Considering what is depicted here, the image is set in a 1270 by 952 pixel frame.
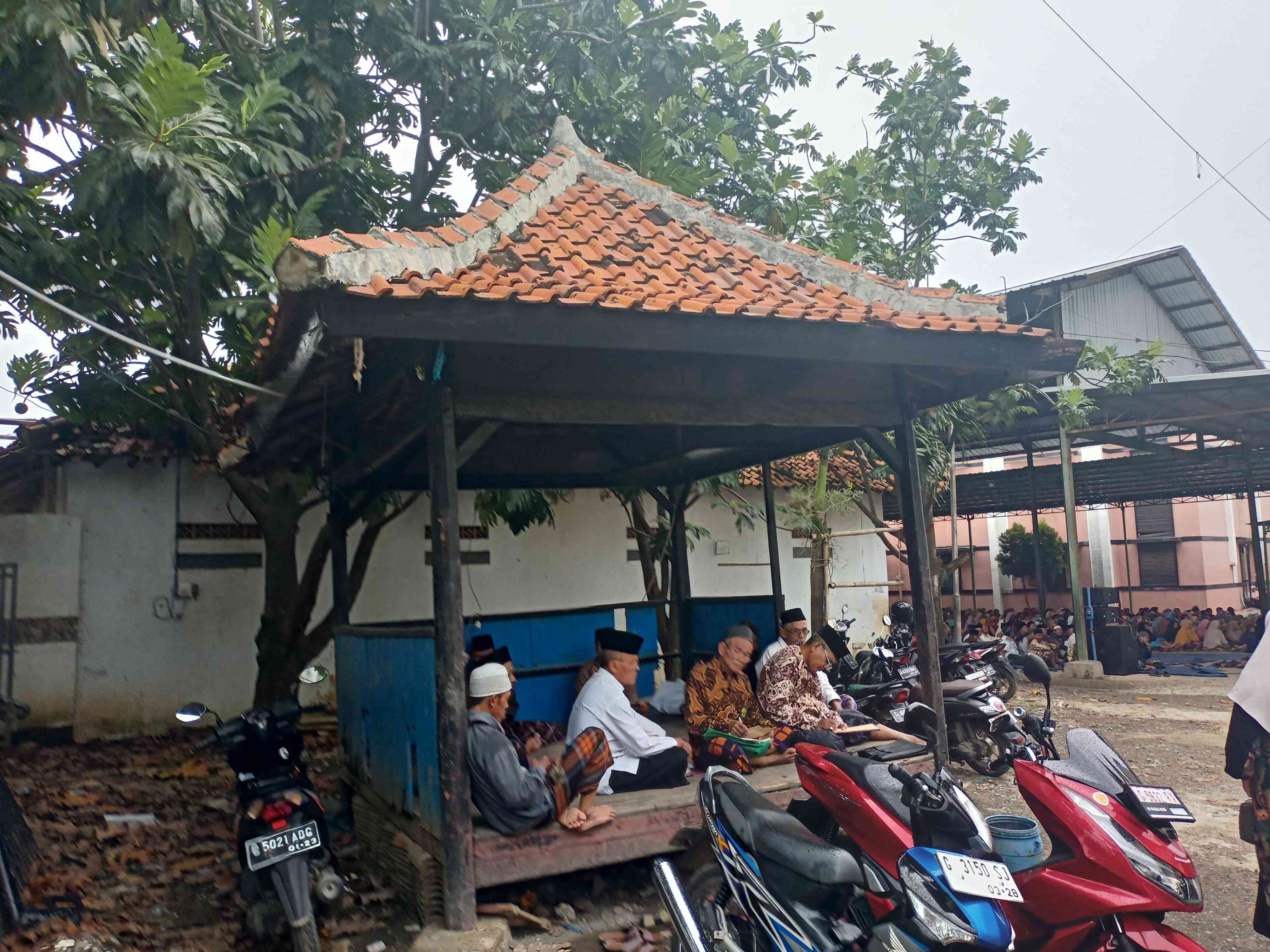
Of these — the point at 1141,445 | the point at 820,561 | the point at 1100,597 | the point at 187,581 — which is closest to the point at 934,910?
the point at 820,561

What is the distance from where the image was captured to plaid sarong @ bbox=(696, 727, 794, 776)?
5578 millimetres

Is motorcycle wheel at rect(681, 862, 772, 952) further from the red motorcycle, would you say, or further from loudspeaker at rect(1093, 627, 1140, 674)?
loudspeaker at rect(1093, 627, 1140, 674)

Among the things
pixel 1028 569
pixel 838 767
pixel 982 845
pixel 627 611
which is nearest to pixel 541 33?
pixel 627 611

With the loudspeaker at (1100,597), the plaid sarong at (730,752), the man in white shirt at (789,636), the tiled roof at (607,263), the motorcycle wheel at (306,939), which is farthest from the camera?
the loudspeaker at (1100,597)

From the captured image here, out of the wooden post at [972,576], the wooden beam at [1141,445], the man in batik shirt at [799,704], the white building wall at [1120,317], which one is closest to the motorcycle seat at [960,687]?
the man in batik shirt at [799,704]

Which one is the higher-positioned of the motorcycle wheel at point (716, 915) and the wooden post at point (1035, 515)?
the wooden post at point (1035, 515)

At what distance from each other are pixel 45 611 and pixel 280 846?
6285 millimetres

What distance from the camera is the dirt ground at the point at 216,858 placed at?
4777mm

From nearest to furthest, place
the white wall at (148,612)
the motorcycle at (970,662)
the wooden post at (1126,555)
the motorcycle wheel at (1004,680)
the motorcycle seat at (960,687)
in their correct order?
the motorcycle seat at (960,687) < the motorcycle at (970,662) < the white wall at (148,612) < the motorcycle wheel at (1004,680) < the wooden post at (1126,555)

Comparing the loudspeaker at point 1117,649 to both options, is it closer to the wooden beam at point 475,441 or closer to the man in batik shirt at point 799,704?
the man in batik shirt at point 799,704

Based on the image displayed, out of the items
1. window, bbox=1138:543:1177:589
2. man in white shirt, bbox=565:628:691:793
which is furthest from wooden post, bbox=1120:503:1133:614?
man in white shirt, bbox=565:628:691:793

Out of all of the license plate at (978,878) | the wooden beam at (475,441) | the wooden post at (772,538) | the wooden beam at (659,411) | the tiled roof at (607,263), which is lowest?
the license plate at (978,878)

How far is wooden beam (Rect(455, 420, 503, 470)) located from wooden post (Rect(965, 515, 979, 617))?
14512 mm

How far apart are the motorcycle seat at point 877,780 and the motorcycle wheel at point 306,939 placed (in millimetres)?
2574
